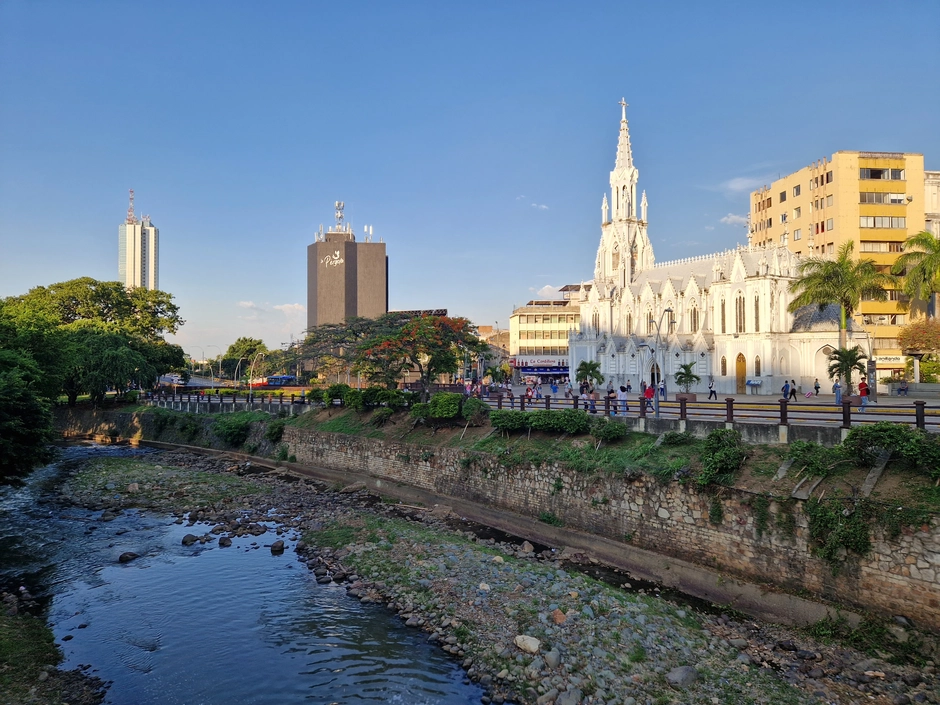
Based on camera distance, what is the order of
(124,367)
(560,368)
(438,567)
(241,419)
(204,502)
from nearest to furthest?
(438,567) < (204,502) < (241,419) < (124,367) < (560,368)

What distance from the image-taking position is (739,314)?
5066 centimetres

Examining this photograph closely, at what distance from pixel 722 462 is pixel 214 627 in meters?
14.3

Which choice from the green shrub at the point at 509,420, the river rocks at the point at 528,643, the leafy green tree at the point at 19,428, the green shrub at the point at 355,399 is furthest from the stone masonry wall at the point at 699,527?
the leafy green tree at the point at 19,428

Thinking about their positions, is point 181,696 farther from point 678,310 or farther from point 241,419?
point 678,310

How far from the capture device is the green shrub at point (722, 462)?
55.1ft

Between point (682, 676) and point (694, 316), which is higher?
point (694, 316)

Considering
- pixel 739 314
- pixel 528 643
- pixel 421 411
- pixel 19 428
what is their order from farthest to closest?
pixel 739 314 < pixel 421 411 < pixel 19 428 < pixel 528 643

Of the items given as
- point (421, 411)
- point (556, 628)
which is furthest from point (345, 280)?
point (556, 628)

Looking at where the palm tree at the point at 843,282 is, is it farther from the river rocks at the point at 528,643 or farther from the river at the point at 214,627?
the river at the point at 214,627

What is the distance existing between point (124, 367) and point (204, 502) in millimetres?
29199

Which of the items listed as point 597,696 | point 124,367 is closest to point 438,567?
point 597,696

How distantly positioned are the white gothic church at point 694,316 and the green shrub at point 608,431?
51.9 ft

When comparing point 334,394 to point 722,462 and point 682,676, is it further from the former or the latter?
point 682,676

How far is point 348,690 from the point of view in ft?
39.6
